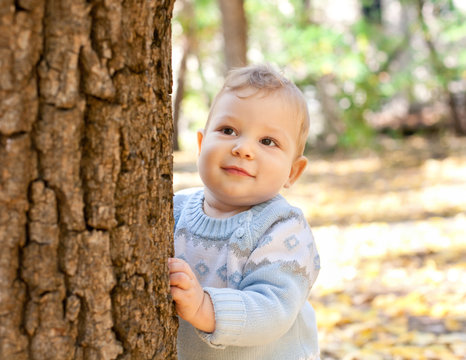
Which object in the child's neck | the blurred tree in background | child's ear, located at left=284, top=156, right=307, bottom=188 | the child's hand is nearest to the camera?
the child's hand

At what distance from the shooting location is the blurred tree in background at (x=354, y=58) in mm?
8477

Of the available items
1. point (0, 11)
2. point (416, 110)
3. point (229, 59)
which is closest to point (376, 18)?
point (416, 110)

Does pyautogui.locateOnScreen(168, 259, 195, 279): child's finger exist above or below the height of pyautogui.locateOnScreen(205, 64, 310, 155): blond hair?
below

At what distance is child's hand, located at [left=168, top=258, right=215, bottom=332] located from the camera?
4.58ft

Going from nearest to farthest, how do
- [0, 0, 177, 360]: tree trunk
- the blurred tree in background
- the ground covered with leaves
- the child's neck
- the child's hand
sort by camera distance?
[0, 0, 177, 360]: tree trunk
the child's hand
the child's neck
the ground covered with leaves
the blurred tree in background

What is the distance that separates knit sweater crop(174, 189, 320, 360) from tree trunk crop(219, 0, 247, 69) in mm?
4828

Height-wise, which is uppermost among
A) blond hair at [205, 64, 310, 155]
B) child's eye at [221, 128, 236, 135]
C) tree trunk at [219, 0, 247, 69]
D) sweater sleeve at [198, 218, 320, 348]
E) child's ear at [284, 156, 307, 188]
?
tree trunk at [219, 0, 247, 69]

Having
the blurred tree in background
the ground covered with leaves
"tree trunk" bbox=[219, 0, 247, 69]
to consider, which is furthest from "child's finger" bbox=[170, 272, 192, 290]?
"tree trunk" bbox=[219, 0, 247, 69]

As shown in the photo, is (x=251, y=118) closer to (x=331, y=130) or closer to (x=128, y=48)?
(x=128, y=48)

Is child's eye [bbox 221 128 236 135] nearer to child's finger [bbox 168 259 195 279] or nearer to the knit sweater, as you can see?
the knit sweater

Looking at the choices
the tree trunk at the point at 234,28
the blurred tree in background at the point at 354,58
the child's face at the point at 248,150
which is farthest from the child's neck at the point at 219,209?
the tree trunk at the point at 234,28

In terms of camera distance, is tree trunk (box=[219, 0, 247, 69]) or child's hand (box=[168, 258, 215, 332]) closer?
child's hand (box=[168, 258, 215, 332])

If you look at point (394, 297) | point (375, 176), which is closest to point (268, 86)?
point (394, 297)

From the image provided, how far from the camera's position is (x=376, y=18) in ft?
44.2
